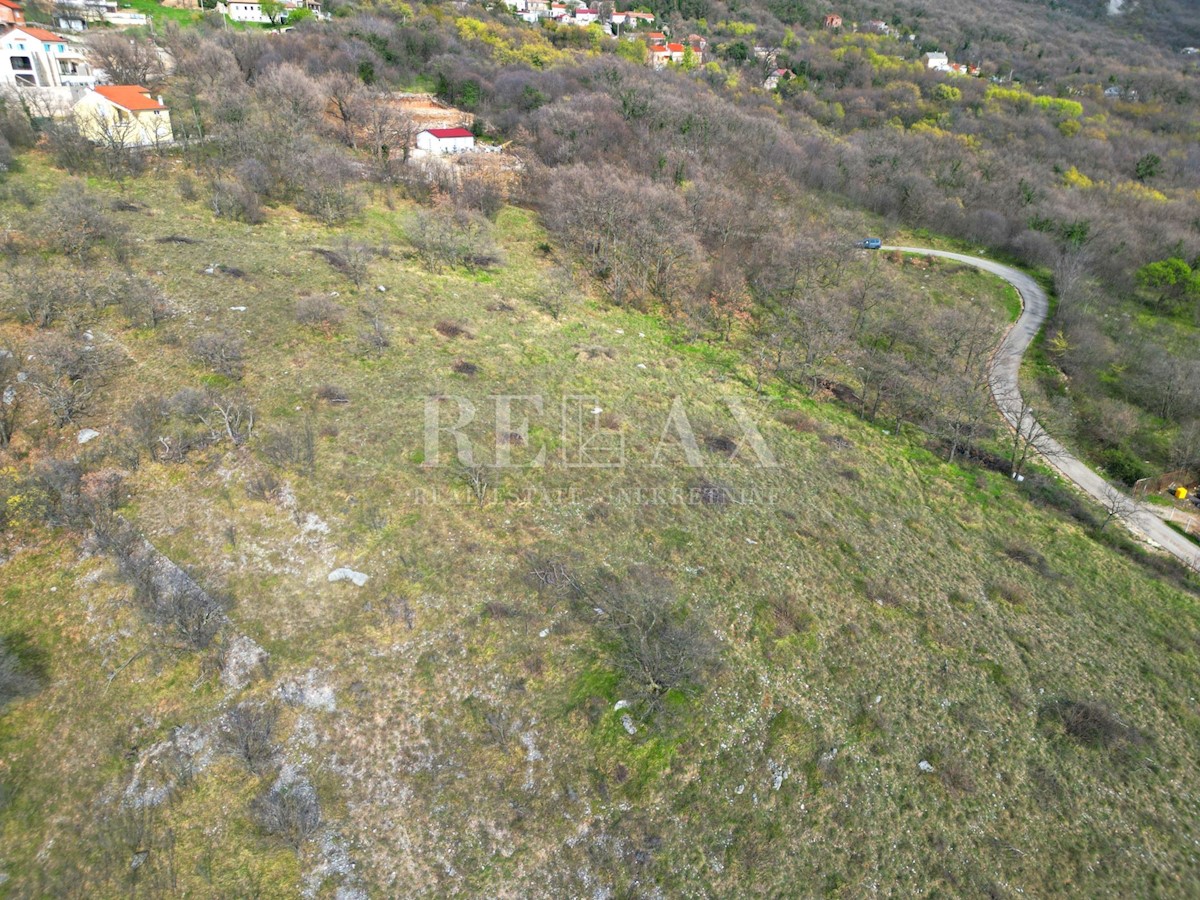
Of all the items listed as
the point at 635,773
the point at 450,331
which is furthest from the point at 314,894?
the point at 450,331

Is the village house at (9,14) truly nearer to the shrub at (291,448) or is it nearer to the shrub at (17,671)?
the shrub at (291,448)

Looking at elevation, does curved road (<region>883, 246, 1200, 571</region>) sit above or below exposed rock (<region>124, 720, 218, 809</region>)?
below

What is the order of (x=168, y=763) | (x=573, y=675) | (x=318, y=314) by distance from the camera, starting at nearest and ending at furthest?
(x=168, y=763) → (x=573, y=675) → (x=318, y=314)

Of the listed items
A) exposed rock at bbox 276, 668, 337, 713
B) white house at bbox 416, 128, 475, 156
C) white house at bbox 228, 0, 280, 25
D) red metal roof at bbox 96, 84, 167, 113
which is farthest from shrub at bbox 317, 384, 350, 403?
white house at bbox 228, 0, 280, 25

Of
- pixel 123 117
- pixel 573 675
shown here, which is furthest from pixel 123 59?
pixel 573 675

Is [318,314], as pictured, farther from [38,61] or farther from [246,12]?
[246,12]

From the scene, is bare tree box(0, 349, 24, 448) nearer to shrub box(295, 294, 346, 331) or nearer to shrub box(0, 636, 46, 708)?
shrub box(0, 636, 46, 708)

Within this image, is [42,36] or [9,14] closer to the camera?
[42,36]
